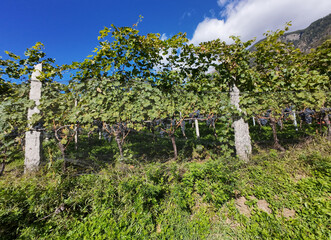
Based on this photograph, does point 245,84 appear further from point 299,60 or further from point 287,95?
point 299,60

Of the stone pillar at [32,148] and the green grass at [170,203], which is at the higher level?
the stone pillar at [32,148]

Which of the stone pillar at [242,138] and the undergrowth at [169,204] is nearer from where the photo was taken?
the undergrowth at [169,204]

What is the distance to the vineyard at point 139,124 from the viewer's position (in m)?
2.12

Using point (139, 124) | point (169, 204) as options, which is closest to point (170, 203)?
point (169, 204)

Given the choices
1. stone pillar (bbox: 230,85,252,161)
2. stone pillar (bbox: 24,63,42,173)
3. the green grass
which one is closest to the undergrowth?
the green grass

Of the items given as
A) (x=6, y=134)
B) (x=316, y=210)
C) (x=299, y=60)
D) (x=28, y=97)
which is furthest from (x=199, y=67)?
(x=6, y=134)

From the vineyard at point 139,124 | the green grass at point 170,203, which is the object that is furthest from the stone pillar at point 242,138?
the green grass at point 170,203

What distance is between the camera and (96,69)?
3.70m

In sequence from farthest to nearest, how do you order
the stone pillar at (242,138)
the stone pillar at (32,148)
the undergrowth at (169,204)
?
the stone pillar at (242,138) → the stone pillar at (32,148) → the undergrowth at (169,204)

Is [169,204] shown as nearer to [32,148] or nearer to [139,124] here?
[139,124]

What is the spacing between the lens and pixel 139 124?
135 inches

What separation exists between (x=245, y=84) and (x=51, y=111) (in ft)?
16.7

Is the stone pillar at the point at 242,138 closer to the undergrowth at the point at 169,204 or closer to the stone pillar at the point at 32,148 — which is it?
the undergrowth at the point at 169,204

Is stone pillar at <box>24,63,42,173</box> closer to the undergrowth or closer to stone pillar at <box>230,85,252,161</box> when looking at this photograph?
the undergrowth
